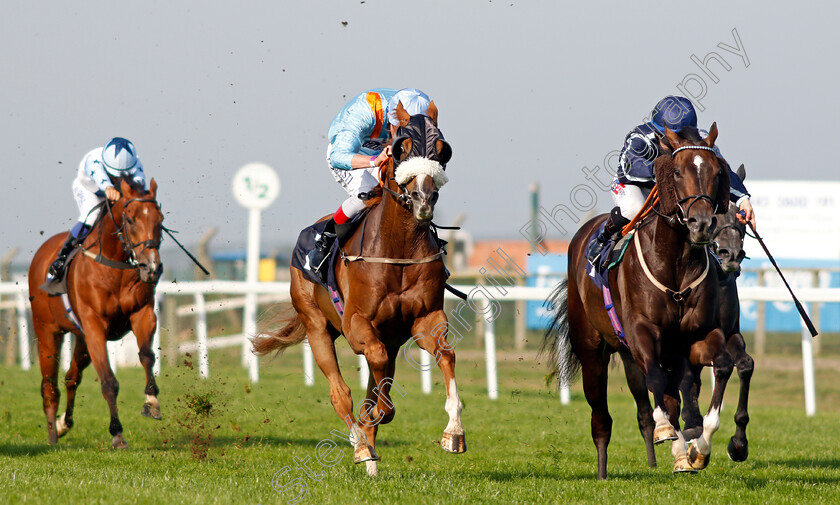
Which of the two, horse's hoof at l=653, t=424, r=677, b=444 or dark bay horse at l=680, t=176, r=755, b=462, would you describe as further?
horse's hoof at l=653, t=424, r=677, b=444

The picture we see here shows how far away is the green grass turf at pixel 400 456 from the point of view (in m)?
4.69

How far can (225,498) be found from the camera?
442 cm

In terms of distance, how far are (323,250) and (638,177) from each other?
1871mm

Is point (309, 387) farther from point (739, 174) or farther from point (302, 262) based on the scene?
point (739, 174)

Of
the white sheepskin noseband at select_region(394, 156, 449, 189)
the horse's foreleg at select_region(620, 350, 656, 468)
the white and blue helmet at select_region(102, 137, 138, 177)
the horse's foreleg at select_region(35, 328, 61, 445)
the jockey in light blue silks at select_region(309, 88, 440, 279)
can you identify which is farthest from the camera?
the white and blue helmet at select_region(102, 137, 138, 177)

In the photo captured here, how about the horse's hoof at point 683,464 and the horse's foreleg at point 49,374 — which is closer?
the horse's hoof at point 683,464

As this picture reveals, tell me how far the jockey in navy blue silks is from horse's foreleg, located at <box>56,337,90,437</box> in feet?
13.9

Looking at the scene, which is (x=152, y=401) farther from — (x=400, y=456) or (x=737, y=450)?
(x=737, y=450)

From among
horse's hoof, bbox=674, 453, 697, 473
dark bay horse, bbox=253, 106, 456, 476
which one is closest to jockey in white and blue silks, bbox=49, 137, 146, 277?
dark bay horse, bbox=253, 106, 456, 476

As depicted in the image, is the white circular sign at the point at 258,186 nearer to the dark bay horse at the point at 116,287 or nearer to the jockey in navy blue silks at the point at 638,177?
the dark bay horse at the point at 116,287

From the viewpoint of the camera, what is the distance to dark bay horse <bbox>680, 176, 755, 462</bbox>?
4.39 metres

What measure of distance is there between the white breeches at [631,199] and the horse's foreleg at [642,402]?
978mm

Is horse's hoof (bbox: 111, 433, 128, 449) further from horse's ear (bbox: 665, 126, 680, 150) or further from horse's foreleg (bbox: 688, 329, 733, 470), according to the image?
horse's ear (bbox: 665, 126, 680, 150)

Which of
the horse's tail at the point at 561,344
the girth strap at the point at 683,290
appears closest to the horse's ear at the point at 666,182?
the girth strap at the point at 683,290
